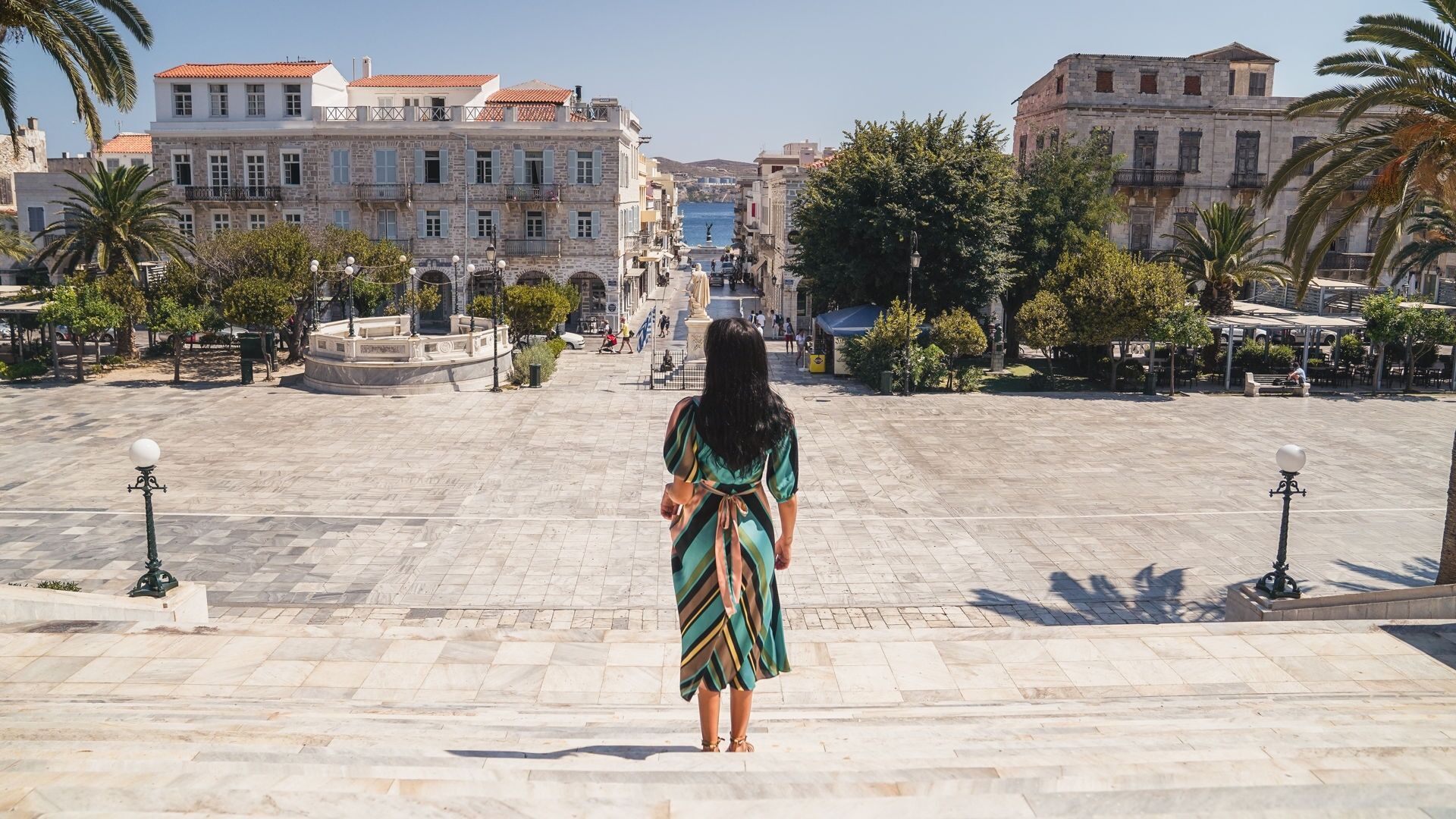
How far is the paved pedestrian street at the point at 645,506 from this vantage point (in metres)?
12.4

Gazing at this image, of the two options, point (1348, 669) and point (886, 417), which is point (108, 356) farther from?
point (1348, 669)

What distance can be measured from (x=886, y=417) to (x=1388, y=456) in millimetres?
10170

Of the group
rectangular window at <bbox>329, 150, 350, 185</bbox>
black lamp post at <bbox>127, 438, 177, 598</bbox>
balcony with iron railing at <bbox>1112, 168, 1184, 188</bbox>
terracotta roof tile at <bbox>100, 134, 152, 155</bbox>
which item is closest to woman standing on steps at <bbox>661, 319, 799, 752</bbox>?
black lamp post at <bbox>127, 438, 177, 598</bbox>

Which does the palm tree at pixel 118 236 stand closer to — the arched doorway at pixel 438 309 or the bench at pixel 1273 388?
the arched doorway at pixel 438 309

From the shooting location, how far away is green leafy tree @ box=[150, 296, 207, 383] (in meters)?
27.8

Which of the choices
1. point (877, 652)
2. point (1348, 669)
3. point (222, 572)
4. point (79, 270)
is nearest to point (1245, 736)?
point (1348, 669)

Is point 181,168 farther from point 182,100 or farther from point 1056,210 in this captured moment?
point 1056,210

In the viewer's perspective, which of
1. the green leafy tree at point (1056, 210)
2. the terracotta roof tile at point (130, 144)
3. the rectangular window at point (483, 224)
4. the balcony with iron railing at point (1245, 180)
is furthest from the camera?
Answer: the terracotta roof tile at point (130, 144)

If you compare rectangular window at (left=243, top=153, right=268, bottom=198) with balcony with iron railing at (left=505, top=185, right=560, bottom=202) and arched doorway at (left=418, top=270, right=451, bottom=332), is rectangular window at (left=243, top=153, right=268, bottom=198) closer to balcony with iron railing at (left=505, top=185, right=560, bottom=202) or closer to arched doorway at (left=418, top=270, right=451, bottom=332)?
arched doorway at (left=418, top=270, right=451, bottom=332)

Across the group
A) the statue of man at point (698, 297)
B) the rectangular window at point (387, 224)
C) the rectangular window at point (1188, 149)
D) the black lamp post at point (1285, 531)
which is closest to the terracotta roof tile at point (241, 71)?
the rectangular window at point (387, 224)

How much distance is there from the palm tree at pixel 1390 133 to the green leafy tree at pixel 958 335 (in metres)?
13.6

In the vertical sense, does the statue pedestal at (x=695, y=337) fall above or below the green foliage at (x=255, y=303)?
below

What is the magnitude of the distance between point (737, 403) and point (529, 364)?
2449cm

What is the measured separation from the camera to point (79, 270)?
30.3 metres
